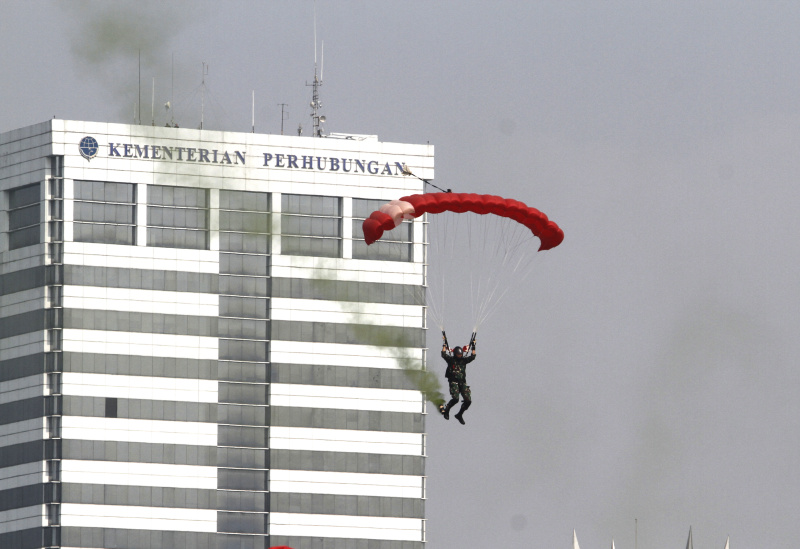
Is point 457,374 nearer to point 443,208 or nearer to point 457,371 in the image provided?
point 457,371

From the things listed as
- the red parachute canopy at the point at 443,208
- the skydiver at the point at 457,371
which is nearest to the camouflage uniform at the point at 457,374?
the skydiver at the point at 457,371

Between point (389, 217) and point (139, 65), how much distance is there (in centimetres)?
6419

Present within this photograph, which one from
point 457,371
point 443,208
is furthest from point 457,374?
point 443,208

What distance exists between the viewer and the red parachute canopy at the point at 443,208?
139 meters

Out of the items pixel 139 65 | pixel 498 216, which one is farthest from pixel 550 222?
pixel 139 65

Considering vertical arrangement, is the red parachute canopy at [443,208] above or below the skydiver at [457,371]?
above

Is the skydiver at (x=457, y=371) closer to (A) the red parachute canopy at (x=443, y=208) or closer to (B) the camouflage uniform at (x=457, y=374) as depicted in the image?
(B) the camouflage uniform at (x=457, y=374)

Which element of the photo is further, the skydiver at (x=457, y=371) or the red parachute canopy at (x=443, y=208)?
the red parachute canopy at (x=443, y=208)

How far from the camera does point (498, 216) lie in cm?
13825

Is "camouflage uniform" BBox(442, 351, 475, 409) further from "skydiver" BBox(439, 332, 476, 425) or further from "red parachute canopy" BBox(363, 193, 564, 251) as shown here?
"red parachute canopy" BBox(363, 193, 564, 251)

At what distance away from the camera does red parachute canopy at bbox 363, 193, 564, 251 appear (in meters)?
139

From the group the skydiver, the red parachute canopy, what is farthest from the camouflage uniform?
the red parachute canopy

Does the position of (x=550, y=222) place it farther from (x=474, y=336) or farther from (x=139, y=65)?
(x=139, y=65)

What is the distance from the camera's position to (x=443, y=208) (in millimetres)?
139000
